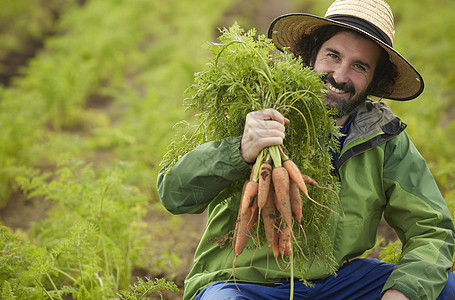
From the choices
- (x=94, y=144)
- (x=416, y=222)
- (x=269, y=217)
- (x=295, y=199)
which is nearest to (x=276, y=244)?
(x=269, y=217)

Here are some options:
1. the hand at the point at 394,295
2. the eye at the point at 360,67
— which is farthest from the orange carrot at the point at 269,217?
the eye at the point at 360,67

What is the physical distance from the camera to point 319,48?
2.72 meters

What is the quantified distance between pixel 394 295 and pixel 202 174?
1056 millimetres

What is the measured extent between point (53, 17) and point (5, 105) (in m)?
7.82

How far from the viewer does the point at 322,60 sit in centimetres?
262

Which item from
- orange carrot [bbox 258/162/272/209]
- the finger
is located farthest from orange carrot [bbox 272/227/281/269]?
the finger

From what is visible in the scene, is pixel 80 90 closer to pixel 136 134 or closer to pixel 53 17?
pixel 136 134

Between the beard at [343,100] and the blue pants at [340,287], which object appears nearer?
the blue pants at [340,287]

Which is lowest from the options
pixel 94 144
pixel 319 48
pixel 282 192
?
pixel 94 144

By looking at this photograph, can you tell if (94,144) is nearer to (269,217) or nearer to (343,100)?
(343,100)

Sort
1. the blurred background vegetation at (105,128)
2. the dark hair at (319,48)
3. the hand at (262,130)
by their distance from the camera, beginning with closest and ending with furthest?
the hand at (262,130)
the dark hair at (319,48)
the blurred background vegetation at (105,128)

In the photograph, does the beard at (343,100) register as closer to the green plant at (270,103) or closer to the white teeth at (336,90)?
the white teeth at (336,90)

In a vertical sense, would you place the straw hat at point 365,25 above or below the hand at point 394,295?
above

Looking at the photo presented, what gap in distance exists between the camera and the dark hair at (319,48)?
8.82 feet
